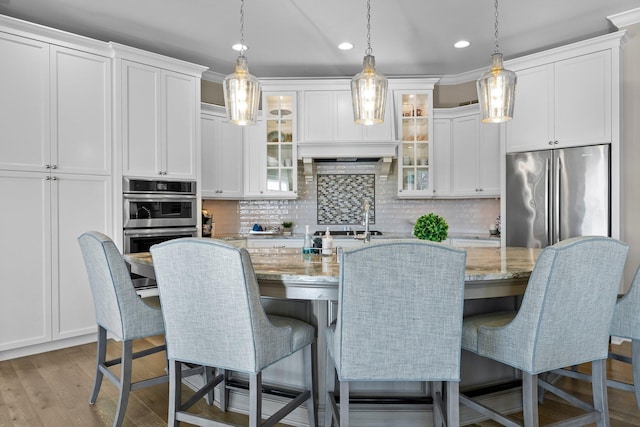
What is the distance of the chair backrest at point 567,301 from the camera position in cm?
154

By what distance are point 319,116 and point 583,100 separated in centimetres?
258

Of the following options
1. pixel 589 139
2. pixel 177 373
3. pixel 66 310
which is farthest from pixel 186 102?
pixel 589 139

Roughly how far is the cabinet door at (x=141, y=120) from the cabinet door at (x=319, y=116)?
1.64 meters

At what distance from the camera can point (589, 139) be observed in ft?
11.8

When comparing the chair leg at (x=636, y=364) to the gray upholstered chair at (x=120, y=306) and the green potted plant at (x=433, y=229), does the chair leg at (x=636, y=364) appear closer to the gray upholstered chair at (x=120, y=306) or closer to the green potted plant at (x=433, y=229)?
the green potted plant at (x=433, y=229)

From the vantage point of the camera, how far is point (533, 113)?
3.95 metres

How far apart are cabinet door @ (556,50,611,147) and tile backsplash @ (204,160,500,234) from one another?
1.63m

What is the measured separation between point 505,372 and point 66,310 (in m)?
3.30

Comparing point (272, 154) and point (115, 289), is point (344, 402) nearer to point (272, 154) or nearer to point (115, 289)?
point (115, 289)

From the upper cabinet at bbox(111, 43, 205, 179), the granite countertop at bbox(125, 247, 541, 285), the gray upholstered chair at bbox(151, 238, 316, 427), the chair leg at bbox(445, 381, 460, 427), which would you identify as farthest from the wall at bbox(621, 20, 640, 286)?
the upper cabinet at bbox(111, 43, 205, 179)

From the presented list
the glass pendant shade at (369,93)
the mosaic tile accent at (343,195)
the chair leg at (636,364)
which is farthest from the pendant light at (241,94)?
Result: the mosaic tile accent at (343,195)

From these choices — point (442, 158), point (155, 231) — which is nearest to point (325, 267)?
point (155, 231)

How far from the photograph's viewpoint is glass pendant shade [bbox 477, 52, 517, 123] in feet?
7.18

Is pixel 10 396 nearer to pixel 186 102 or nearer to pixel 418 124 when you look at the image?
pixel 186 102
